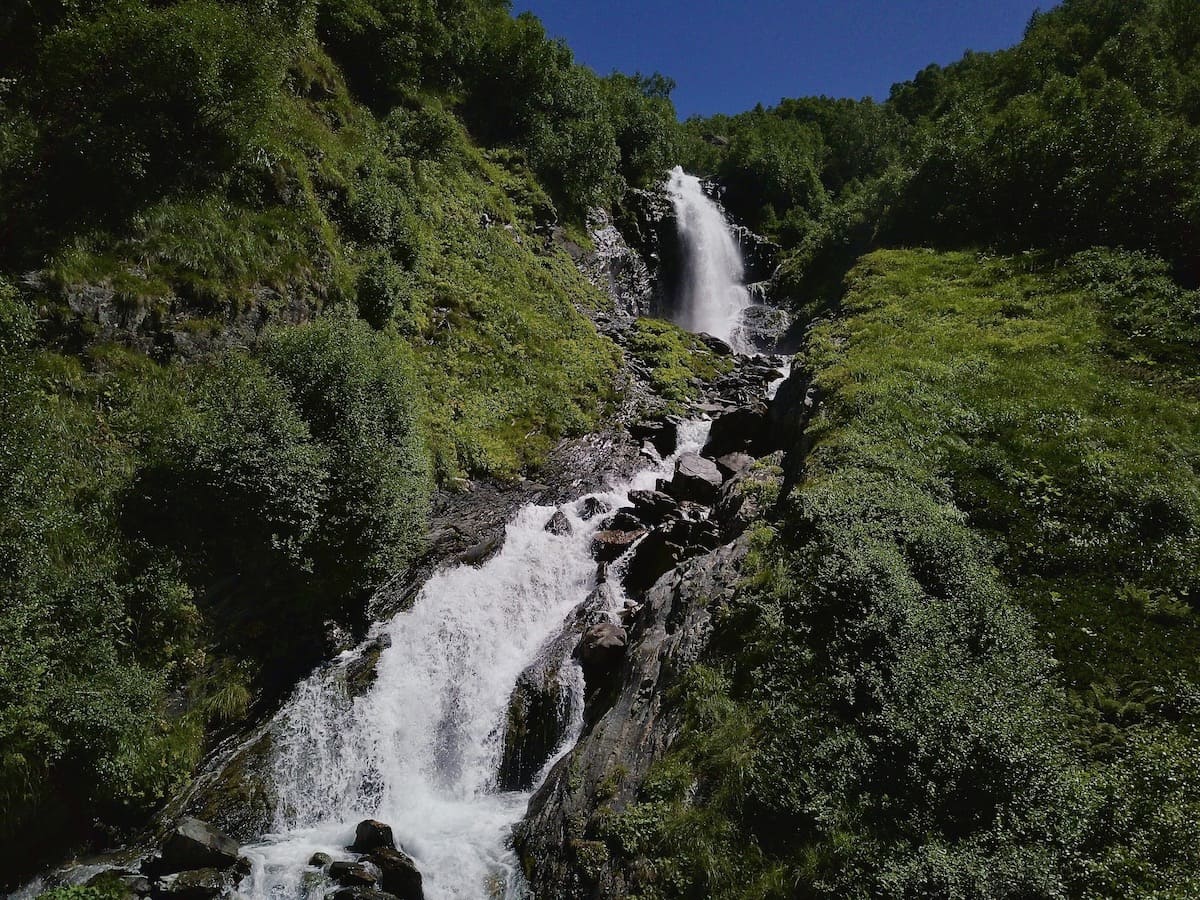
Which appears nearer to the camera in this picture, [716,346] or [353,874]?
[353,874]

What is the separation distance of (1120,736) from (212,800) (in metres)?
13.3

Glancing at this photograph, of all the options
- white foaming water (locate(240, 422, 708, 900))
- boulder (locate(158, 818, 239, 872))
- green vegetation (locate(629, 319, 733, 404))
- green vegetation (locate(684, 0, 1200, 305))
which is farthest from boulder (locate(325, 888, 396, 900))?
green vegetation (locate(684, 0, 1200, 305))

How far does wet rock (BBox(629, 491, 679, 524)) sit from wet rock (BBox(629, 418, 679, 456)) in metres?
4.87

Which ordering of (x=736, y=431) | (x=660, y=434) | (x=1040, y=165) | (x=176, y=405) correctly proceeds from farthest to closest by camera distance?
(x=1040, y=165) < (x=660, y=434) < (x=736, y=431) < (x=176, y=405)

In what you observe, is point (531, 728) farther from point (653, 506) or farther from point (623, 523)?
point (653, 506)

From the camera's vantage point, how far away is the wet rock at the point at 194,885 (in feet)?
28.7

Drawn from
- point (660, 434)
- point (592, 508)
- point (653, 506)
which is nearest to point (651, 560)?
point (653, 506)

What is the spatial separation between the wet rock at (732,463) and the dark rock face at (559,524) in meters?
5.70

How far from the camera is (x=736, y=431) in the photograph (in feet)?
72.8

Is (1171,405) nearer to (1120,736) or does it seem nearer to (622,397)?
(1120,736)

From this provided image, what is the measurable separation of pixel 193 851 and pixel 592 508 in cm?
1137

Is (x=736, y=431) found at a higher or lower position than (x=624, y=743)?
higher

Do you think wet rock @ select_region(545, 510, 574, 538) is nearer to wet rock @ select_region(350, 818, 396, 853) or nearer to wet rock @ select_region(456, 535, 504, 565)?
wet rock @ select_region(456, 535, 504, 565)

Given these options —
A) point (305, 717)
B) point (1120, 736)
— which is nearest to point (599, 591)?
point (305, 717)
